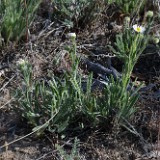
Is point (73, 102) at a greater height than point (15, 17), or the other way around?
point (15, 17)

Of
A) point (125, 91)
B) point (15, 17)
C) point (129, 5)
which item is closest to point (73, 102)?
point (125, 91)

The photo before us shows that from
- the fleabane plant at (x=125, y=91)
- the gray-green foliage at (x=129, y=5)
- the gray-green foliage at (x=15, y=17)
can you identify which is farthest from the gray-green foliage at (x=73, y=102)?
the gray-green foliage at (x=129, y=5)

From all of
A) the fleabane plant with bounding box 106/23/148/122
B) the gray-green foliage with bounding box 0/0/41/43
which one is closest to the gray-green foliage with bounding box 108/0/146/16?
the gray-green foliage with bounding box 0/0/41/43

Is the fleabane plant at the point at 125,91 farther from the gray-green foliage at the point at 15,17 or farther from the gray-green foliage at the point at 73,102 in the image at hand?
the gray-green foliage at the point at 15,17

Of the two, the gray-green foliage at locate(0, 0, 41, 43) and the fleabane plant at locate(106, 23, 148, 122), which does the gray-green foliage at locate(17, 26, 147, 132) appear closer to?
the fleabane plant at locate(106, 23, 148, 122)

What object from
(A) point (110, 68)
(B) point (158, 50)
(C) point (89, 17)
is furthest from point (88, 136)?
(C) point (89, 17)

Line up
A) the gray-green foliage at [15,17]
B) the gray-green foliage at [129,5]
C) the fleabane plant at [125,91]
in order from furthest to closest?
the gray-green foliage at [129,5] → the gray-green foliage at [15,17] → the fleabane plant at [125,91]

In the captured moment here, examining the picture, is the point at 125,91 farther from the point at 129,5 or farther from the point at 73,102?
the point at 129,5

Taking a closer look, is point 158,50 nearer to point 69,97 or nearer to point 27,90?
point 69,97
